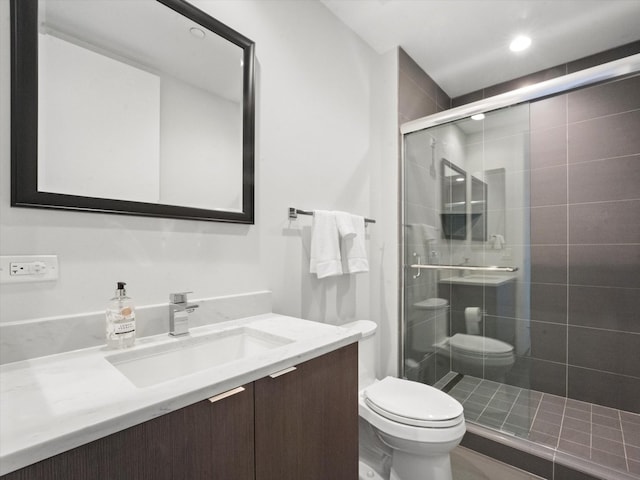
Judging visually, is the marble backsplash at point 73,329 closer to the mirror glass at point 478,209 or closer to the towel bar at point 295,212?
the towel bar at point 295,212

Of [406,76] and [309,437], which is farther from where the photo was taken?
[406,76]

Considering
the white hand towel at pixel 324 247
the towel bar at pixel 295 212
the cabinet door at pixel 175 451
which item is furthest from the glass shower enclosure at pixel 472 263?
the cabinet door at pixel 175 451

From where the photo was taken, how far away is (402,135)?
7.16 ft

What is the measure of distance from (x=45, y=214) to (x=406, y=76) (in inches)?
87.1

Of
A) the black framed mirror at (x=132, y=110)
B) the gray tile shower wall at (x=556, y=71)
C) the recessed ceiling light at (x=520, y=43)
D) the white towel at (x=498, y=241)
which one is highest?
the recessed ceiling light at (x=520, y=43)

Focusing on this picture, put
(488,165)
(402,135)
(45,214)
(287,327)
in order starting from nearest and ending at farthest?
1. (45,214)
2. (287,327)
3. (488,165)
4. (402,135)

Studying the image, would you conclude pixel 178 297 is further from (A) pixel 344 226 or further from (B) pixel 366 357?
(B) pixel 366 357

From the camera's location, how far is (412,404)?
4.72ft

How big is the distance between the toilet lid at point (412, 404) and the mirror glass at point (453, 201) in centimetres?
103

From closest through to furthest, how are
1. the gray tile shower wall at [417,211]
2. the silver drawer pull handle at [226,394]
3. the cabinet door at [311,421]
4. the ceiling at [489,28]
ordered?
the silver drawer pull handle at [226,394] → the cabinet door at [311,421] → the ceiling at [489,28] → the gray tile shower wall at [417,211]

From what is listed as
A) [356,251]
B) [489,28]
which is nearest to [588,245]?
[489,28]

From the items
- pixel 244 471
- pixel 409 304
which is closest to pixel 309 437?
pixel 244 471

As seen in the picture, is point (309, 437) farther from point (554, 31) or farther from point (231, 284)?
point (554, 31)

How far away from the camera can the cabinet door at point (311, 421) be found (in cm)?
79
